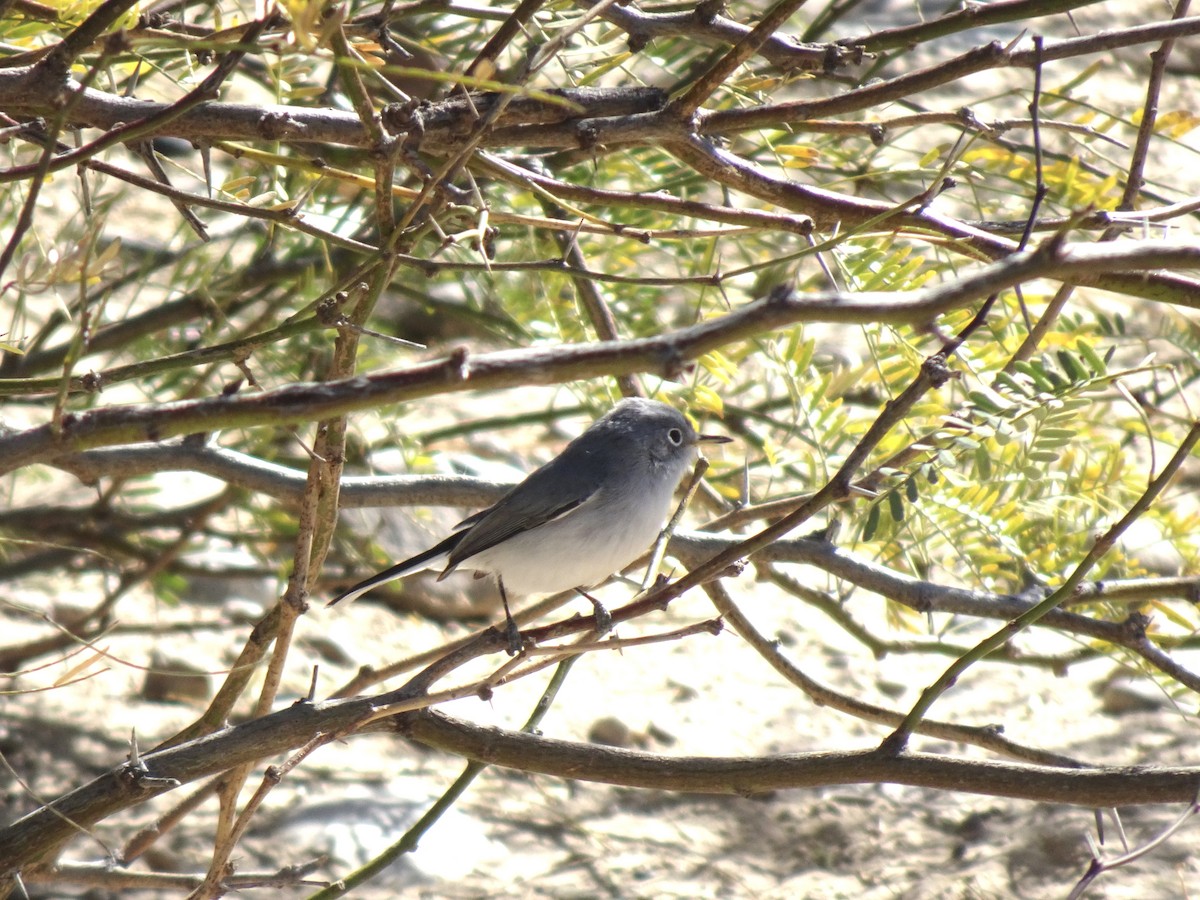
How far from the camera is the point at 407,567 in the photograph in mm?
2855

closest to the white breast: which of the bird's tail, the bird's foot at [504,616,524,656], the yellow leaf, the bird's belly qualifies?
the bird's belly

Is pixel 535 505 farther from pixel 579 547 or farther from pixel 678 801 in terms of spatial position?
pixel 678 801

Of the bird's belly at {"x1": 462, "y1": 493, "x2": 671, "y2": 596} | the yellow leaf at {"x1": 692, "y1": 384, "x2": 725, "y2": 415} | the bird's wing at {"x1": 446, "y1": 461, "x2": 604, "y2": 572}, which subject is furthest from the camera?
the bird's wing at {"x1": 446, "y1": 461, "x2": 604, "y2": 572}

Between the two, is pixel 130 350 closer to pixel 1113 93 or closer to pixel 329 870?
pixel 329 870

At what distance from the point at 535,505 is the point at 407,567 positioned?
0.36m

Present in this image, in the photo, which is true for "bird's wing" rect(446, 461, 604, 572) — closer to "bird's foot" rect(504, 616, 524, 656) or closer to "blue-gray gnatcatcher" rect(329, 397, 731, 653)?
"blue-gray gnatcatcher" rect(329, 397, 731, 653)

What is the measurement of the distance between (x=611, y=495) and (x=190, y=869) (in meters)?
1.45

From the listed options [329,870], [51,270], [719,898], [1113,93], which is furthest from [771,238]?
[1113,93]

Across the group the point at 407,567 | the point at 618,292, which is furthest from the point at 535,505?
the point at 618,292

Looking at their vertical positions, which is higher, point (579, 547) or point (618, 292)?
point (618, 292)

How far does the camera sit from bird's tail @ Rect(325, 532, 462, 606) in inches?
107

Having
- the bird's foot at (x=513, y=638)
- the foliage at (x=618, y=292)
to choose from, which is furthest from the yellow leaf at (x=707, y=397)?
the bird's foot at (x=513, y=638)

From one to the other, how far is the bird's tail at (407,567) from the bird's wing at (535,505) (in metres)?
0.07

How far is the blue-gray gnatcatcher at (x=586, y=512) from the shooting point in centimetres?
293
